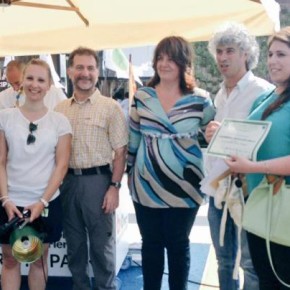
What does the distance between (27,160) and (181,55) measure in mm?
1133

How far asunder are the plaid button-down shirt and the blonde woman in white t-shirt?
99 mm

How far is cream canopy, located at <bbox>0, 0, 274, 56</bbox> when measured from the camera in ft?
11.6

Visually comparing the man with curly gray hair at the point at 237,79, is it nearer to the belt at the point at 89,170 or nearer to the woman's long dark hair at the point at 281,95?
the woman's long dark hair at the point at 281,95

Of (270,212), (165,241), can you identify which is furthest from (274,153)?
(165,241)

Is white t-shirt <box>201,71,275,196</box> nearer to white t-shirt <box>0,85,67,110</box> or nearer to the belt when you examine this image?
the belt

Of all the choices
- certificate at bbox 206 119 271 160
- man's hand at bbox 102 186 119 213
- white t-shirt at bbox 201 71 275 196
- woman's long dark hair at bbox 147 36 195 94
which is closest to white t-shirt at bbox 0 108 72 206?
man's hand at bbox 102 186 119 213

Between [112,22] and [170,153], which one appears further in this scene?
[112,22]

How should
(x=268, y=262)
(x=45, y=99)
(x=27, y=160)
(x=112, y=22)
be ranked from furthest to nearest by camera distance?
(x=45, y=99) < (x=112, y=22) < (x=27, y=160) < (x=268, y=262)

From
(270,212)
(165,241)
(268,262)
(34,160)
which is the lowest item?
(165,241)

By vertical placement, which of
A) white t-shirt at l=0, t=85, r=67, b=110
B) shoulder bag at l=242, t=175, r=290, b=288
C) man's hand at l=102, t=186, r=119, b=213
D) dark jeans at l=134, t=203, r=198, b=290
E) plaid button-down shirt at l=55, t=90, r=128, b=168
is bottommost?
dark jeans at l=134, t=203, r=198, b=290

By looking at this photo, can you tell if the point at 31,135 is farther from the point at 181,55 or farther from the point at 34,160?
the point at 181,55

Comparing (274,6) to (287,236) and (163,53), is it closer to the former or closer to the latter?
(163,53)

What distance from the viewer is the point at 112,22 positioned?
4090mm

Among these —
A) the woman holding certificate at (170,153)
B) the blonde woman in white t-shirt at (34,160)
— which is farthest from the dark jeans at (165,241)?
the blonde woman in white t-shirt at (34,160)
